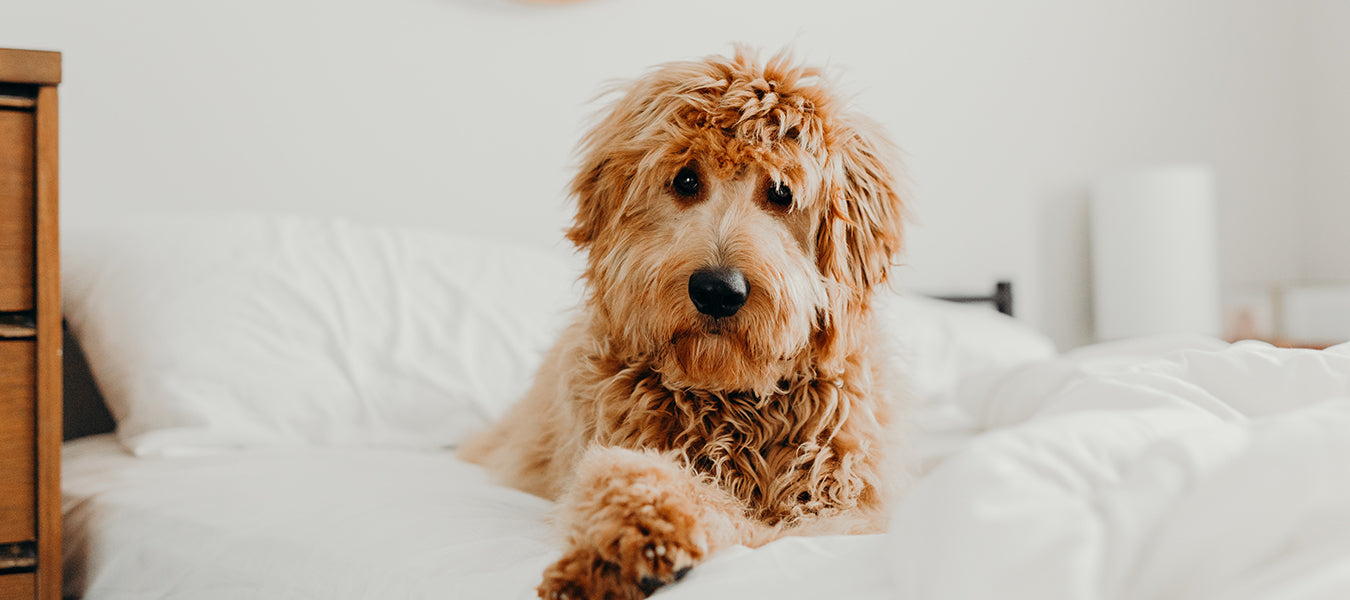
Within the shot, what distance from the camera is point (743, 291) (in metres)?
1.26

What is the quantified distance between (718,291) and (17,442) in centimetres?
116

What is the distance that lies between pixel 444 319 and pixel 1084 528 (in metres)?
1.84

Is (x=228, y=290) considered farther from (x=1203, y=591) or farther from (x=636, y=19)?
(x=1203, y=591)

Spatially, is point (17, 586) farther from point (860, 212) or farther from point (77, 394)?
point (860, 212)

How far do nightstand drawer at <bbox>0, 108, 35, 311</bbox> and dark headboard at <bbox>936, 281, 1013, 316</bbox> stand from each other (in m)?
3.00

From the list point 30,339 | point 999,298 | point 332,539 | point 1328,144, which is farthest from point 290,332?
point 1328,144

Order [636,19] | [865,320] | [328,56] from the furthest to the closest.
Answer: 1. [636,19]
2. [328,56]
3. [865,320]

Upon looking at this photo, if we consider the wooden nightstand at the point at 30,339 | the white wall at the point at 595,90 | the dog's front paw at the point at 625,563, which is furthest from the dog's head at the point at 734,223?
the wooden nightstand at the point at 30,339

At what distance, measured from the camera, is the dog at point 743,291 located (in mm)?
1290

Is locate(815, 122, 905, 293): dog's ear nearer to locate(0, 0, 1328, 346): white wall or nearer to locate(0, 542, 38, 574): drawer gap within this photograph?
locate(0, 0, 1328, 346): white wall

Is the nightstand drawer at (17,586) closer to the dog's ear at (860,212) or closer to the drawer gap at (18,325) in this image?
the drawer gap at (18,325)

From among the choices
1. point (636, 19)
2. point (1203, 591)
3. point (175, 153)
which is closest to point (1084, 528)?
point (1203, 591)

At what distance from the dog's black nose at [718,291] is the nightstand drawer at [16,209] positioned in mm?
1095

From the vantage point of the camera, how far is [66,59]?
Result: 2.51m
